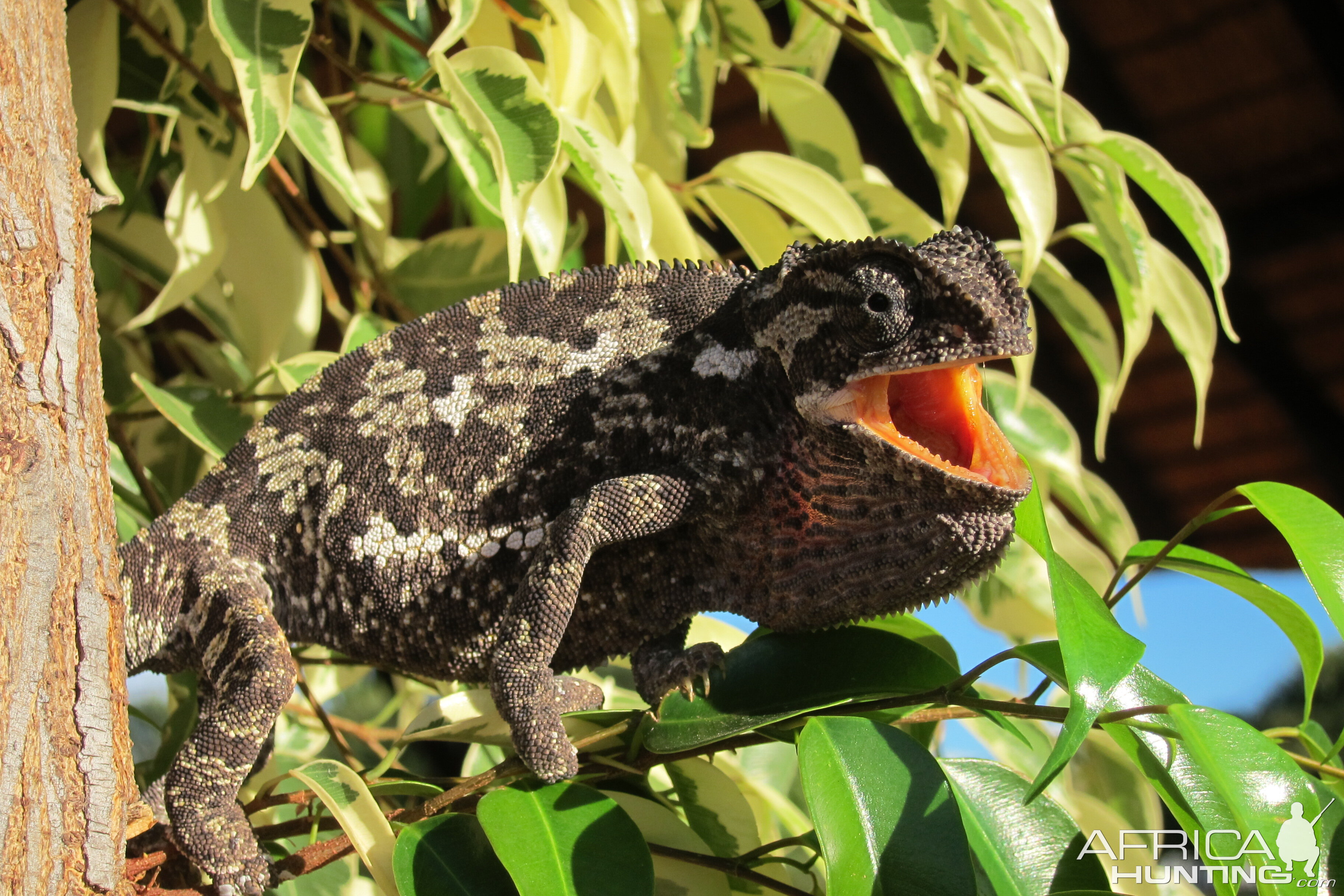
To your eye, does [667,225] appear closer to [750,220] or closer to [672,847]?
[750,220]

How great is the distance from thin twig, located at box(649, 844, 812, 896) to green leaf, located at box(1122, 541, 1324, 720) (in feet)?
1.23

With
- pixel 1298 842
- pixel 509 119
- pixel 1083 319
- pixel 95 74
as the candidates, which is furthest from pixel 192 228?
pixel 1298 842

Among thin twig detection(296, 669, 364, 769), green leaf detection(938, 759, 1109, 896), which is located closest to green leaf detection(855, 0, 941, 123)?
green leaf detection(938, 759, 1109, 896)

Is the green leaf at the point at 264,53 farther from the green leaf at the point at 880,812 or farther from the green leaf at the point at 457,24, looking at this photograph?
the green leaf at the point at 880,812

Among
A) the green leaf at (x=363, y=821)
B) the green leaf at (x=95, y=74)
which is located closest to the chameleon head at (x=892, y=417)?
the green leaf at (x=363, y=821)

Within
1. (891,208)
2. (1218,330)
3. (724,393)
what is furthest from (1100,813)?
(1218,330)

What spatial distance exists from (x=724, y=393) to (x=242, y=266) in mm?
696

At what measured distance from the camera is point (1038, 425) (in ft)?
4.63

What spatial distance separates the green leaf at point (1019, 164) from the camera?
1.25 meters

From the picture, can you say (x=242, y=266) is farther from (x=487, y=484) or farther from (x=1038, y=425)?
(x=1038, y=425)

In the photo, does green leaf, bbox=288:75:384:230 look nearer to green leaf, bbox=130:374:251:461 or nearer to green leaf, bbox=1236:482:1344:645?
green leaf, bbox=130:374:251:461

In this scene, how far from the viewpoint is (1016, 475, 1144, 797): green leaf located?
2.02ft

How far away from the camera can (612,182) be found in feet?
3.50

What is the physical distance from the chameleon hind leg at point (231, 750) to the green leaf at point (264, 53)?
0.40 m
